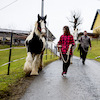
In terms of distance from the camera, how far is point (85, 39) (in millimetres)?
10406

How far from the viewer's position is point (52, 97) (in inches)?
134

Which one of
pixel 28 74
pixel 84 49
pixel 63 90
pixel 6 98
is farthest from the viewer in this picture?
pixel 84 49

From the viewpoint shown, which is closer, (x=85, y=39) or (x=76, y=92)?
(x=76, y=92)

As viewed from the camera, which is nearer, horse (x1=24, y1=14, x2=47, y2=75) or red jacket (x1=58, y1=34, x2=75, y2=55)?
horse (x1=24, y1=14, x2=47, y2=75)

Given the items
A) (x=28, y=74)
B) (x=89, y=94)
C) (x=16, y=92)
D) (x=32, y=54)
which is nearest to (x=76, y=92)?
(x=89, y=94)

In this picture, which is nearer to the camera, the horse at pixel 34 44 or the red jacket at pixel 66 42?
the horse at pixel 34 44

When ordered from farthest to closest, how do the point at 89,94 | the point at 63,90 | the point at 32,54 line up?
the point at 32,54
the point at 63,90
the point at 89,94

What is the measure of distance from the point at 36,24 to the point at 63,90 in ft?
9.21

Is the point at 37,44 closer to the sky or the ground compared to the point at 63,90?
closer to the sky

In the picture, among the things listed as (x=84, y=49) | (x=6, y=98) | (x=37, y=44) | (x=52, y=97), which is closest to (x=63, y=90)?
(x=52, y=97)

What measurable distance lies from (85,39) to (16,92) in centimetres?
757

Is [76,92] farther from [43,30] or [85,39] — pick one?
[85,39]

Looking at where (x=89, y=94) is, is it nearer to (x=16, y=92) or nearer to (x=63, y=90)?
(x=63, y=90)

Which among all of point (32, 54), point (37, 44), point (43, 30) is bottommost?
point (32, 54)
